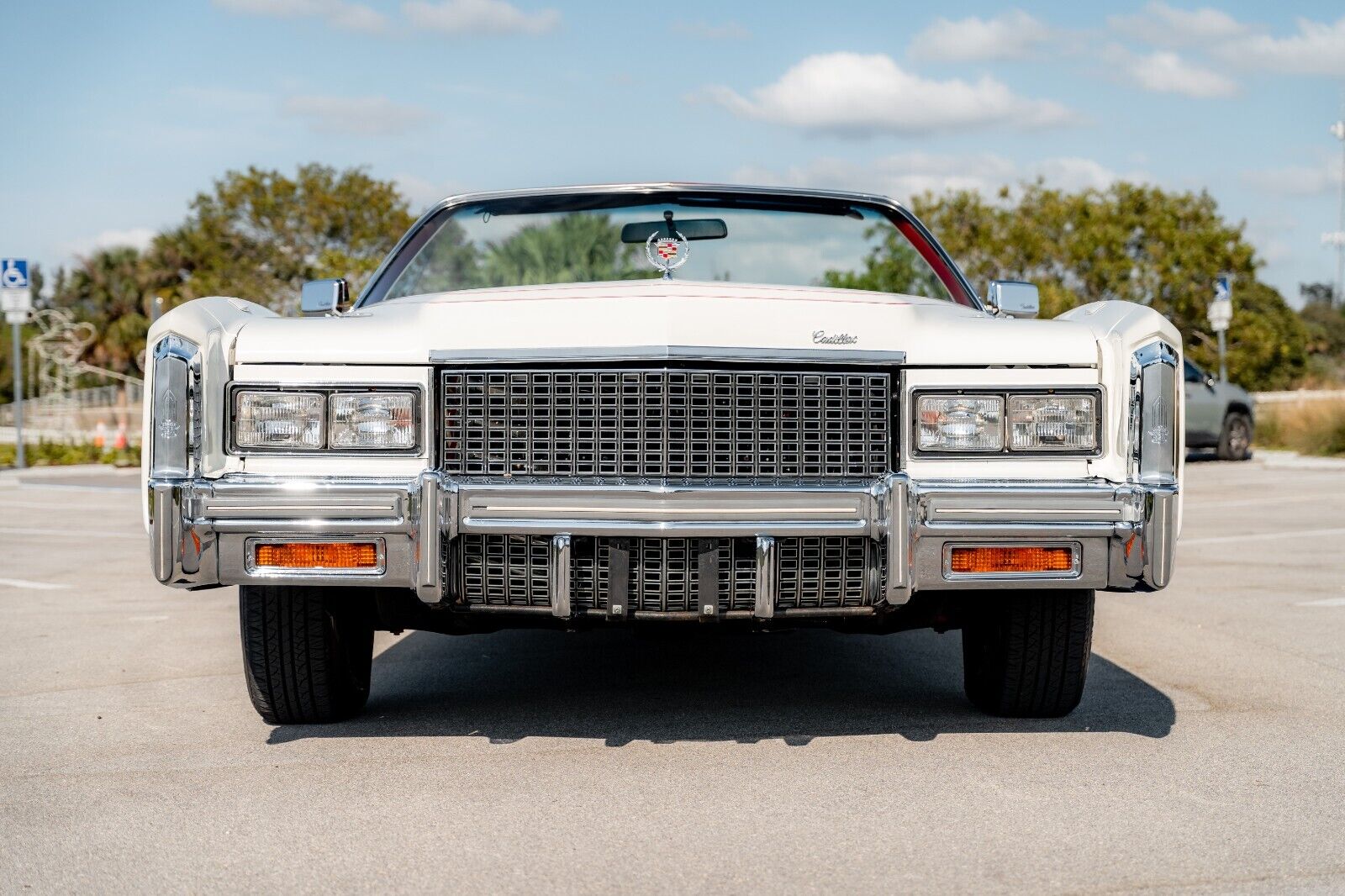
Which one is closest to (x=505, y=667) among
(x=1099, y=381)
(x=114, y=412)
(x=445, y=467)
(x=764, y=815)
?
(x=445, y=467)

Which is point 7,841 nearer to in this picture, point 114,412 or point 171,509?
point 171,509

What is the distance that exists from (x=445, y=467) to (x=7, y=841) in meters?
1.43

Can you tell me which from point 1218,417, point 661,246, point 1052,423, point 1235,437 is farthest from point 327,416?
point 1235,437

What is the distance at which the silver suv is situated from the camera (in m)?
19.4

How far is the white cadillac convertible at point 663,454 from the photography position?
389cm

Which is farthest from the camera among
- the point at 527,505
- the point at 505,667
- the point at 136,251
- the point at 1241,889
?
the point at 136,251

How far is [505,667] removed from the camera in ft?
18.6

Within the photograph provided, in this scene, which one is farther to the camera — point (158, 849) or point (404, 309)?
point (404, 309)

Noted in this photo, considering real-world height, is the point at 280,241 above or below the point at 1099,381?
above

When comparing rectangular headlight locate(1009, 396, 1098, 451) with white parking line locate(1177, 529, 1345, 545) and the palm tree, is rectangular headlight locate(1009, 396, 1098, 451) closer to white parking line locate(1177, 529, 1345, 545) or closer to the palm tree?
the palm tree

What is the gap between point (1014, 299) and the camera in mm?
5062

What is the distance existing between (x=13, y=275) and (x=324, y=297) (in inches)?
670

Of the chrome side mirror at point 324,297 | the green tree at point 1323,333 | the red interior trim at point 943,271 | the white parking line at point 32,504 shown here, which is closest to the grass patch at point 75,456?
the white parking line at point 32,504

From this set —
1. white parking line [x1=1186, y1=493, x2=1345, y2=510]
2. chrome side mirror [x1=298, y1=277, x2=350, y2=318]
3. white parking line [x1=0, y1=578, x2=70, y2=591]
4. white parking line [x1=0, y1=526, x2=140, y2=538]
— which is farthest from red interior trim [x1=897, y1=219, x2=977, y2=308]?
white parking line [x1=1186, y1=493, x2=1345, y2=510]
